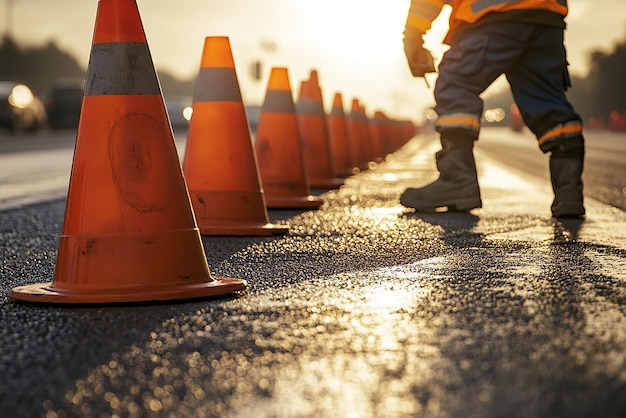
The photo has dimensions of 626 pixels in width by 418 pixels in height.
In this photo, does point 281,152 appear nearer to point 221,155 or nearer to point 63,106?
point 221,155

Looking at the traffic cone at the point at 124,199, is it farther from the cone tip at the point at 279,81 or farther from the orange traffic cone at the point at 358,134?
the orange traffic cone at the point at 358,134

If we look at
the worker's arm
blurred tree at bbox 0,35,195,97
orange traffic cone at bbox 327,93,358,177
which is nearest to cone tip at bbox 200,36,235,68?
the worker's arm

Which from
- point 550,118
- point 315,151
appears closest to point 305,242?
point 550,118

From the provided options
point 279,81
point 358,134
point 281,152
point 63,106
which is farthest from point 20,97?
point 281,152

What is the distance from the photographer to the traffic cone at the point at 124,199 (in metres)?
4.34

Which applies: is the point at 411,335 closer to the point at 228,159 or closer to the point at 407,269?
the point at 407,269

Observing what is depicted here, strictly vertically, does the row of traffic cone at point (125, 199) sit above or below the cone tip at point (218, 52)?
below

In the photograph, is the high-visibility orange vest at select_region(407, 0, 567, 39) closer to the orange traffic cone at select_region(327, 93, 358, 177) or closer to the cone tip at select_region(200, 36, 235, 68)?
the cone tip at select_region(200, 36, 235, 68)

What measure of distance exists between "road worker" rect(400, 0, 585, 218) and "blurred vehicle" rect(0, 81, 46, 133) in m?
29.4

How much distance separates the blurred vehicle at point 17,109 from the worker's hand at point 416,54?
96.4 ft

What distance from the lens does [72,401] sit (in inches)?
111

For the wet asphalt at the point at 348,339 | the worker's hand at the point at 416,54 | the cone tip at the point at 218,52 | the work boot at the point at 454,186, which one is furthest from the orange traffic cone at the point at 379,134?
the wet asphalt at the point at 348,339

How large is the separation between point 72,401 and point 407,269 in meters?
2.39

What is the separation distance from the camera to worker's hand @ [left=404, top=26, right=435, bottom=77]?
26.1 ft
